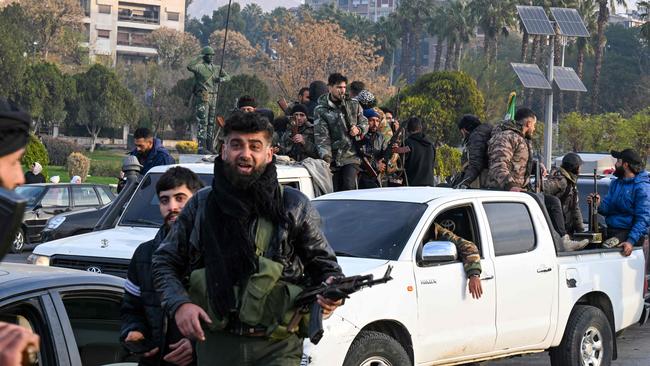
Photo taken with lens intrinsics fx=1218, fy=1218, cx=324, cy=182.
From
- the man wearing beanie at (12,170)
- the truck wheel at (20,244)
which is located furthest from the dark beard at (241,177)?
the truck wheel at (20,244)

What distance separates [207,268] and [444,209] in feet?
13.8

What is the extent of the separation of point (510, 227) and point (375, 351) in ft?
7.11

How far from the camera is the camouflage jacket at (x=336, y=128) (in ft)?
40.7

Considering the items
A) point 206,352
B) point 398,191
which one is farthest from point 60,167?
point 206,352

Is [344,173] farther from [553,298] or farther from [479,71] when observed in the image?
[479,71]

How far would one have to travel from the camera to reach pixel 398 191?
30.6 feet

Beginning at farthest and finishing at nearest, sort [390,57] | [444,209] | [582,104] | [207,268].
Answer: [390,57], [582,104], [444,209], [207,268]

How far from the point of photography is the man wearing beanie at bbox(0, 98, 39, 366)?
8.12 feet

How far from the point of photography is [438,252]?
26.7 feet

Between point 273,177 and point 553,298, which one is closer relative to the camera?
point 273,177

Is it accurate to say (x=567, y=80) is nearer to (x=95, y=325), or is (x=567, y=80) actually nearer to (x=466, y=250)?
(x=466, y=250)

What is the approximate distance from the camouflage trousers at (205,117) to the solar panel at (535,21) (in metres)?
12.2

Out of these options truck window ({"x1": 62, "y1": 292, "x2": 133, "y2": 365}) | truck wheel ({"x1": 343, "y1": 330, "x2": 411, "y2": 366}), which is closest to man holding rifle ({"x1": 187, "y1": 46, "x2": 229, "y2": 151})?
truck wheel ({"x1": 343, "y1": 330, "x2": 411, "y2": 366})

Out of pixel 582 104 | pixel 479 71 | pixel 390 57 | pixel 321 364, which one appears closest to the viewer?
pixel 321 364
